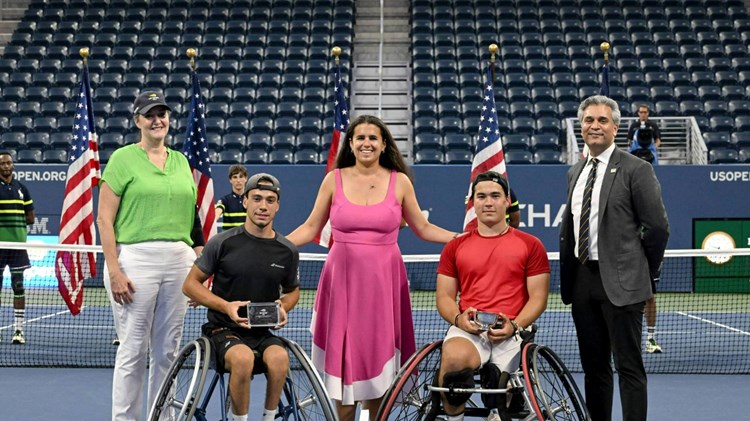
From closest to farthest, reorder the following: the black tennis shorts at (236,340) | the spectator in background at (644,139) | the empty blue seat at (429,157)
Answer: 1. the black tennis shorts at (236,340)
2. the spectator in background at (644,139)
3. the empty blue seat at (429,157)

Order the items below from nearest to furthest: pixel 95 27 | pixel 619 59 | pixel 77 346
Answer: pixel 77 346
pixel 619 59
pixel 95 27

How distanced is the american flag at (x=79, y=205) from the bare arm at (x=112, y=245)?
5413 mm

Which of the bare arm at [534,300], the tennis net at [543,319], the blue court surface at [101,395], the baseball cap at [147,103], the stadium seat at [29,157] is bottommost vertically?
the blue court surface at [101,395]

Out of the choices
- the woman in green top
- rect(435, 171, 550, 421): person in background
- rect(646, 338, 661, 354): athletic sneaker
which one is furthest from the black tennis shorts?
rect(646, 338, 661, 354): athletic sneaker

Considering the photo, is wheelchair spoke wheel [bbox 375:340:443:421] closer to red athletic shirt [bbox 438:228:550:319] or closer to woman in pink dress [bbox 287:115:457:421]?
woman in pink dress [bbox 287:115:457:421]

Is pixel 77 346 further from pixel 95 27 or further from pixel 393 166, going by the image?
pixel 95 27

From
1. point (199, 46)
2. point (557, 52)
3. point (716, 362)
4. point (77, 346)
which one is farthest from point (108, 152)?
point (716, 362)

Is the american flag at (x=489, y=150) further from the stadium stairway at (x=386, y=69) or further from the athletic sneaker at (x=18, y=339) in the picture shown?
the stadium stairway at (x=386, y=69)

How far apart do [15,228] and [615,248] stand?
24.3 feet

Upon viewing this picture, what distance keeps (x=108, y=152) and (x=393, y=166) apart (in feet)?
42.6

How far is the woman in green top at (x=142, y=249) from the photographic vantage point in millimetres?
5277

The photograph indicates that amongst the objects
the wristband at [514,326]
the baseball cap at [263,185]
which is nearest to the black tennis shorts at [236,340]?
the baseball cap at [263,185]

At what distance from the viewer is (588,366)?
5.30 meters

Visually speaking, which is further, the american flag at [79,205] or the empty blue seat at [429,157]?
the empty blue seat at [429,157]
